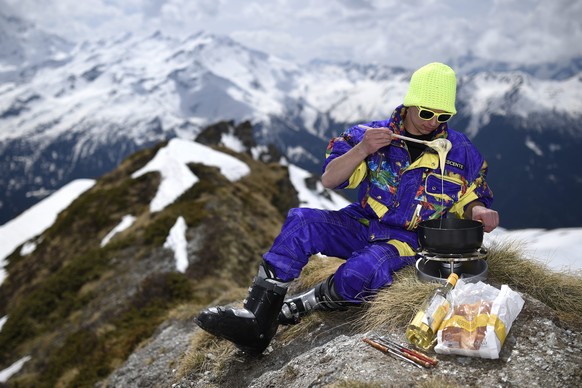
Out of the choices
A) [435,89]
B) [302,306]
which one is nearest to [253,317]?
[302,306]

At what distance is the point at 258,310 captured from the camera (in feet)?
19.4

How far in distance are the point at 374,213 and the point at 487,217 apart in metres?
1.54

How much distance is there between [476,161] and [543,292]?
2.00 meters

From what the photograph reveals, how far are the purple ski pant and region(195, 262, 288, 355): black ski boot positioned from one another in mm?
203

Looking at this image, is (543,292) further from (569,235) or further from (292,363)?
(569,235)

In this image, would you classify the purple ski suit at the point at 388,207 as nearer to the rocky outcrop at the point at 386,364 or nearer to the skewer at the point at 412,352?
the rocky outcrop at the point at 386,364

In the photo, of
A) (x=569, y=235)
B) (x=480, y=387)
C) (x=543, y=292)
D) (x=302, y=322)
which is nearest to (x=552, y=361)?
(x=480, y=387)

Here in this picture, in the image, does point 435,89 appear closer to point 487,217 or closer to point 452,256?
point 487,217

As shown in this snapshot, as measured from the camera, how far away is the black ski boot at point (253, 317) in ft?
18.9

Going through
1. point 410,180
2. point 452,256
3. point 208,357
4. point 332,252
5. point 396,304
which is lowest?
point 208,357

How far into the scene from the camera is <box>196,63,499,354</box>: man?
5820 mm

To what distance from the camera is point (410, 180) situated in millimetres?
6254

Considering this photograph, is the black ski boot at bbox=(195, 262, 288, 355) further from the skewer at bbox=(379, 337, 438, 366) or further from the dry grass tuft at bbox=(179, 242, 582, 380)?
the skewer at bbox=(379, 337, 438, 366)

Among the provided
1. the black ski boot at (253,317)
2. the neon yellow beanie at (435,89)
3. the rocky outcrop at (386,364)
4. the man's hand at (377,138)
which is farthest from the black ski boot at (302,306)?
the neon yellow beanie at (435,89)
